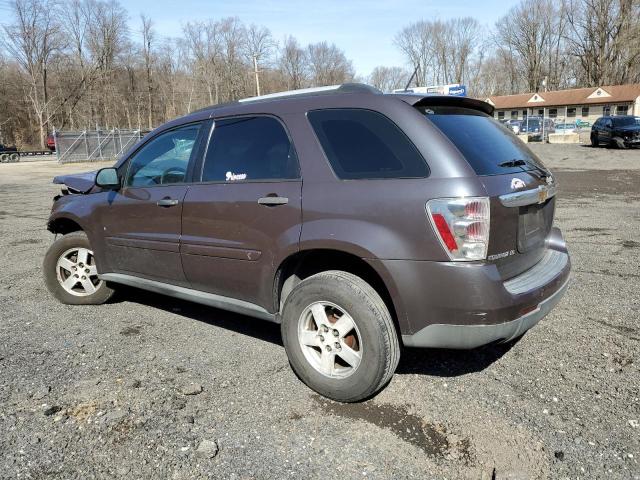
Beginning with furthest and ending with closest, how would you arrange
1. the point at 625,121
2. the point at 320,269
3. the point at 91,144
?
the point at 91,144
the point at 625,121
the point at 320,269

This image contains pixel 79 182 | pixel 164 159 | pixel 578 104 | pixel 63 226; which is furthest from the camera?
pixel 578 104

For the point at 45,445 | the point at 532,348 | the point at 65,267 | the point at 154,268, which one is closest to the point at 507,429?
the point at 532,348

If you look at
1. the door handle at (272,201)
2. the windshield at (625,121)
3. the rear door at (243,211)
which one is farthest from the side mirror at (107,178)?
the windshield at (625,121)

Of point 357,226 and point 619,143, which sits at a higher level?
point 619,143

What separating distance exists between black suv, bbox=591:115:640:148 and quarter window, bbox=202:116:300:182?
26.3 meters

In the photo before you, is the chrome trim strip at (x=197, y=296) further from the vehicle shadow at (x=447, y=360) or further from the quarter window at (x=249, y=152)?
the vehicle shadow at (x=447, y=360)

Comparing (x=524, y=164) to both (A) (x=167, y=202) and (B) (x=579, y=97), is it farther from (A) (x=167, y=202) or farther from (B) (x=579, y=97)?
(B) (x=579, y=97)

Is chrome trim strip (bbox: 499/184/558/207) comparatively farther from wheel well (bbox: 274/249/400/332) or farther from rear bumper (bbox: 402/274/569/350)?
wheel well (bbox: 274/249/400/332)

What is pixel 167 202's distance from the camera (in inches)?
148

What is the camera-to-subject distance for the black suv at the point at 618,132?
24.2 meters

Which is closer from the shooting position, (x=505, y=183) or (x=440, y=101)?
(x=505, y=183)

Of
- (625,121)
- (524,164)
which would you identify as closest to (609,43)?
(625,121)

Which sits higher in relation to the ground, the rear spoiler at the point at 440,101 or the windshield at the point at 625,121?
the windshield at the point at 625,121

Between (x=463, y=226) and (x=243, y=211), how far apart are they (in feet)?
4.77
